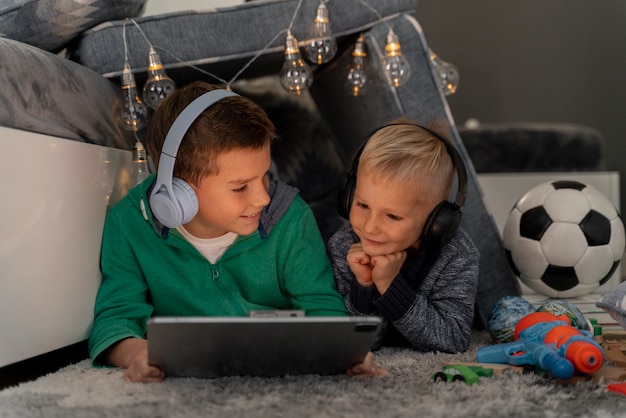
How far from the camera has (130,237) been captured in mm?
1373

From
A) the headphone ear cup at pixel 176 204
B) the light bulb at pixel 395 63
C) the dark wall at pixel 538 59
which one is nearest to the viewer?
the headphone ear cup at pixel 176 204

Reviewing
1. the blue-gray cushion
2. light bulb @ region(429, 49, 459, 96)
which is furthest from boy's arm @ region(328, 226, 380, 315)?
light bulb @ region(429, 49, 459, 96)

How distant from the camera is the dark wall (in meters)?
3.83

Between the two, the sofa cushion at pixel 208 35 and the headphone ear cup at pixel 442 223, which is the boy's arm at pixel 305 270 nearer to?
the headphone ear cup at pixel 442 223

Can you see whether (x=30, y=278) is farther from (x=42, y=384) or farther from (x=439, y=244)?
(x=439, y=244)

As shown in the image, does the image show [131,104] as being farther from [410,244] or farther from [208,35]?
[410,244]

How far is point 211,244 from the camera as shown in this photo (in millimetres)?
1391

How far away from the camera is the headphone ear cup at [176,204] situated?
1.22 metres

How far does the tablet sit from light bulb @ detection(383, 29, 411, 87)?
702 mm

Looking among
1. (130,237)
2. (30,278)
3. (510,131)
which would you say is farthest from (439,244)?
(510,131)

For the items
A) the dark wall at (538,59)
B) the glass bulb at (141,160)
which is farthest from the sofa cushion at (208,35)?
the dark wall at (538,59)

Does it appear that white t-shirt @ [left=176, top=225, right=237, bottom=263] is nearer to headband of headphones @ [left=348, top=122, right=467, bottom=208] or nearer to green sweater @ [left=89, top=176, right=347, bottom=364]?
green sweater @ [left=89, top=176, right=347, bottom=364]

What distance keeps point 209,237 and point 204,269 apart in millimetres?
65

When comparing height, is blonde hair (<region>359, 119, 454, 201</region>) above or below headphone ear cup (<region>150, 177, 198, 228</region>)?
above
